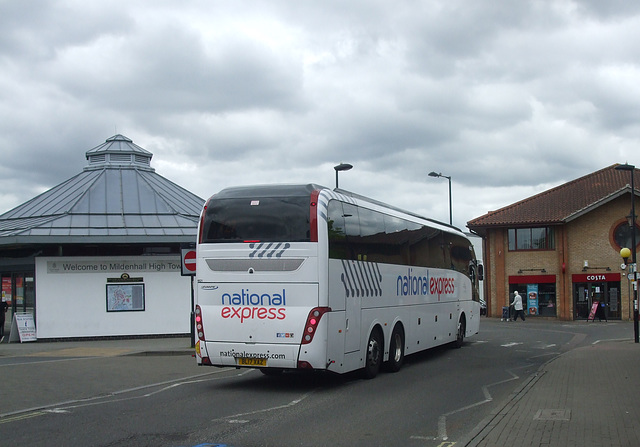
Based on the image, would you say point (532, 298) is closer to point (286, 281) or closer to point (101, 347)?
point (101, 347)

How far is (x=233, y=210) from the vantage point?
12461mm

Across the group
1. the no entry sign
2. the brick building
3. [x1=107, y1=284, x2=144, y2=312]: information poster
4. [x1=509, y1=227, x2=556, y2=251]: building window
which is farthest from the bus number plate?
[x1=509, y1=227, x2=556, y2=251]: building window

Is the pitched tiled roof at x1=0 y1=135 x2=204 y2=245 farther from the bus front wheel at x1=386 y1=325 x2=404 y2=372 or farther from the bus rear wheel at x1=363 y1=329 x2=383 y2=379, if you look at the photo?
the bus rear wheel at x1=363 y1=329 x2=383 y2=379

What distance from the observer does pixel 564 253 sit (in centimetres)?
4394

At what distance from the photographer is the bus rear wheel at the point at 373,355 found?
13750 millimetres

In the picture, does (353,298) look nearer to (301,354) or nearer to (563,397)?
(301,354)

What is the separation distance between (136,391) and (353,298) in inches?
163

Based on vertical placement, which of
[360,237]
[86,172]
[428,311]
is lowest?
[428,311]

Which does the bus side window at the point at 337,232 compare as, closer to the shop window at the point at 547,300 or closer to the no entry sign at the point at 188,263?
the no entry sign at the point at 188,263

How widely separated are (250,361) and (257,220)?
2.36 meters

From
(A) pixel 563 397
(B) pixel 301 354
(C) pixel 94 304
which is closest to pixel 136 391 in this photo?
(B) pixel 301 354

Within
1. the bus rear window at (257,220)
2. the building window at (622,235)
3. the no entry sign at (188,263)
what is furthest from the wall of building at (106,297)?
the building window at (622,235)

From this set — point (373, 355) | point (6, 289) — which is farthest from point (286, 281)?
point (6, 289)

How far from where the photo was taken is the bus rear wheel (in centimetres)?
1375
